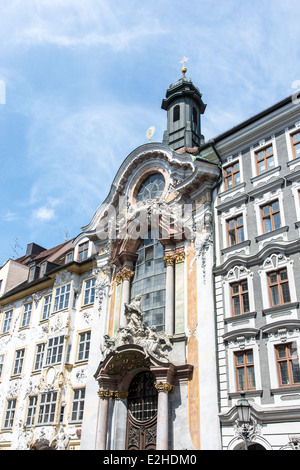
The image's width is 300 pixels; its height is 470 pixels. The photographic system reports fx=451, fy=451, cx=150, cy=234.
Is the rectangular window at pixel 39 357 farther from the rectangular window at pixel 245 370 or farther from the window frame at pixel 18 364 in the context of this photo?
the rectangular window at pixel 245 370

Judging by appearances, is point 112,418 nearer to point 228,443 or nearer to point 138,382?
point 138,382

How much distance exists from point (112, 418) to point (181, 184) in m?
13.6

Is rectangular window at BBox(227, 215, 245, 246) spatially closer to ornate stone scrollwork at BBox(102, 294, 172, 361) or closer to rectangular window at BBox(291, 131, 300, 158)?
rectangular window at BBox(291, 131, 300, 158)

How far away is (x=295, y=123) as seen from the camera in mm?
22484

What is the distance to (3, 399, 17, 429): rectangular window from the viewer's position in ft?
103

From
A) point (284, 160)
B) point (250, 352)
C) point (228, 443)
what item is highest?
point (284, 160)

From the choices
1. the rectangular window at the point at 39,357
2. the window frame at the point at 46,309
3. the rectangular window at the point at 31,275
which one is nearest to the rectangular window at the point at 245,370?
the rectangular window at the point at 39,357

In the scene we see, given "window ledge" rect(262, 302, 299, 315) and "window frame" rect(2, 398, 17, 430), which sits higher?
"window ledge" rect(262, 302, 299, 315)

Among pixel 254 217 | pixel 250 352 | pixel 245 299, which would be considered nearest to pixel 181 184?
pixel 254 217

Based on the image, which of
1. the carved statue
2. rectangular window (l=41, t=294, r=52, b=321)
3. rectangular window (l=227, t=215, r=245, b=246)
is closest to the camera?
rectangular window (l=227, t=215, r=245, b=246)

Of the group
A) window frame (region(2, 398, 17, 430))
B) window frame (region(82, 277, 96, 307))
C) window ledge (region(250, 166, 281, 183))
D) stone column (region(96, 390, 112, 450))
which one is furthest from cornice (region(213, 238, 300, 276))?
window frame (region(2, 398, 17, 430))

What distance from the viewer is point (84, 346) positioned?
29172 mm

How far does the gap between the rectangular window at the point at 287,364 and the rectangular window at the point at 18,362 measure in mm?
21286

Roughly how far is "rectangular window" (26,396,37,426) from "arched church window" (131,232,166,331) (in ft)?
34.8
